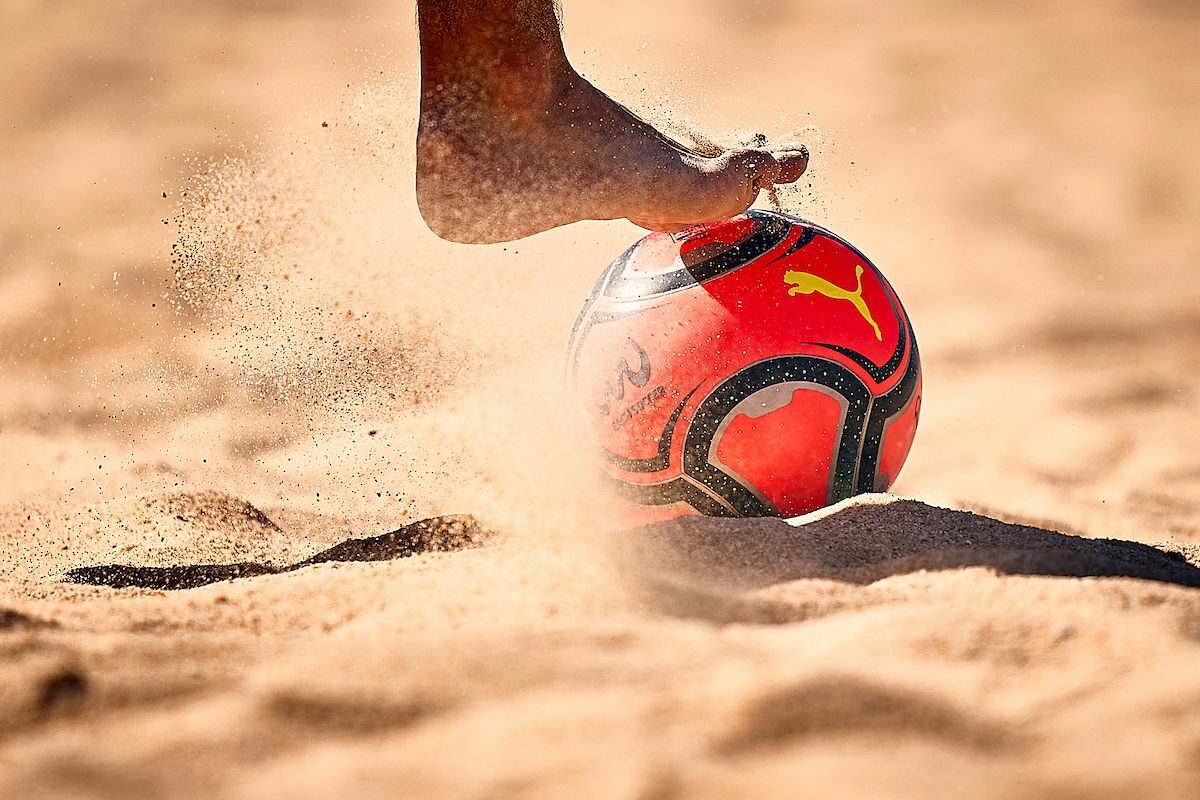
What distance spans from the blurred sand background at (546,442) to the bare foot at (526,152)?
0.48 metres

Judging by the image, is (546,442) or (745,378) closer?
(745,378)

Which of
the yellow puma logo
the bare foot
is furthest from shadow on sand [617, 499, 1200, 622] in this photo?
the bare foot

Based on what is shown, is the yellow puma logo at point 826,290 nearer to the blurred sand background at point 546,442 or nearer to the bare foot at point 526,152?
the bare foot at point 526,152

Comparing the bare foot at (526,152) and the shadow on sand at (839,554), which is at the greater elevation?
the bare foot at (526,152)

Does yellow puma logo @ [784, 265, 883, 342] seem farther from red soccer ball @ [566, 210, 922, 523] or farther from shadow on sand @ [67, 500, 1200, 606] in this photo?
shadow on sand @ [67, 500, 1200, 606]

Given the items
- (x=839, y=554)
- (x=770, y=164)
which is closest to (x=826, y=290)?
(x=770, y=164)

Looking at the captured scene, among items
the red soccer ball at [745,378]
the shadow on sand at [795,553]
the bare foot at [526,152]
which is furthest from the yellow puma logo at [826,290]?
the shadow on sand at [795,553]

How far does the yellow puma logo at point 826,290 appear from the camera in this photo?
274cm

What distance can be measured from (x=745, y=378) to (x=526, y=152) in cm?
76

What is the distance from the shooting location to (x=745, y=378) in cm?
264

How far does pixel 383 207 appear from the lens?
4188 mm

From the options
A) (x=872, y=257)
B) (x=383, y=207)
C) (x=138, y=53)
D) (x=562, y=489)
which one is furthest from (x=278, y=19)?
(x=562, y=489)

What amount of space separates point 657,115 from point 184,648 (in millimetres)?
2135

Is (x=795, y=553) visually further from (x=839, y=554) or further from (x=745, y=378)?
(x=745, y=378)
